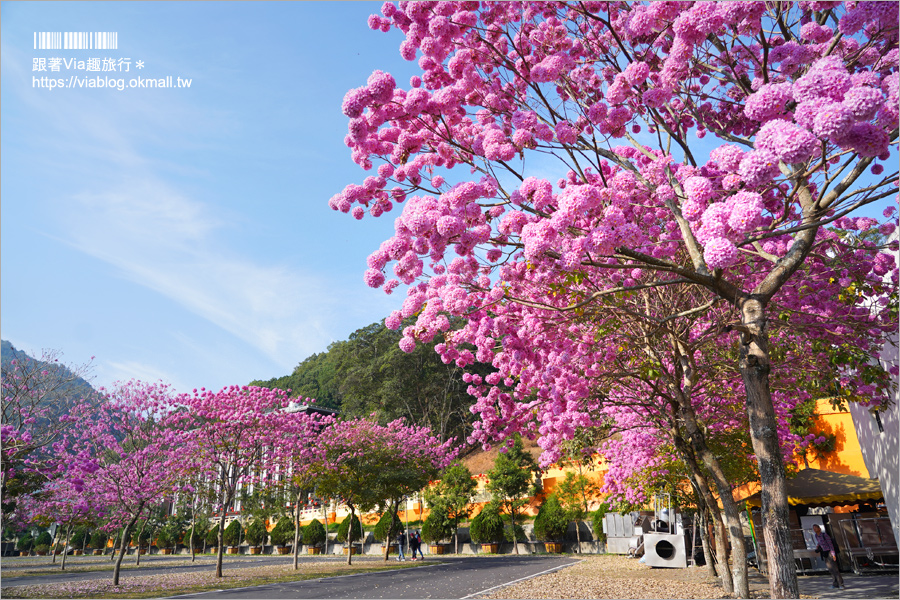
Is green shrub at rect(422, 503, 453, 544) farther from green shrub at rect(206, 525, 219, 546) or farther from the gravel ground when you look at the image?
green shrub at rect(206, 525, 219, 546)

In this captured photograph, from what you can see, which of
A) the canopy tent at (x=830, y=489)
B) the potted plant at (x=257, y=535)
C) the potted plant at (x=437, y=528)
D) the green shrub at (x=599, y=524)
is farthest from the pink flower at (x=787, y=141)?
→ the potted plant at (x=257, y=535)

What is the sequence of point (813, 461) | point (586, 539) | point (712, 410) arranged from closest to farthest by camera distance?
point (712, 410) → point (813, 461) → point (586, 539)

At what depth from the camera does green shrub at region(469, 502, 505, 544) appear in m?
27.1

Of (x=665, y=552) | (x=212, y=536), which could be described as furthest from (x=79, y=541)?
(x=665, y=552)

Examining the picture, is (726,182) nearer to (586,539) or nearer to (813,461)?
(813,461)

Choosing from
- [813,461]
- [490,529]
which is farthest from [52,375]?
[813,461]

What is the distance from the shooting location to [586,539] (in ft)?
83.0

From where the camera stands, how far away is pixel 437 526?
92.9 ft

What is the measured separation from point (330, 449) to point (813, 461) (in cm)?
1872

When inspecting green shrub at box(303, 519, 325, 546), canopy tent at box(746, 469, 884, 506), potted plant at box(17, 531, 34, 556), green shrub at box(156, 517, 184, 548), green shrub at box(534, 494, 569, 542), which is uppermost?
canopy tent at box(746, 469, 884, 506)

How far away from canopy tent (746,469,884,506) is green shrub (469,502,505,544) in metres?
15.4

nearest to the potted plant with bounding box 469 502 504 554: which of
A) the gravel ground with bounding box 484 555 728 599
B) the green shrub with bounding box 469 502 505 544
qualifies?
the green shrub with bounding box 469 502 505 544

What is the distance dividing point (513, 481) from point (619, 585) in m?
15.6

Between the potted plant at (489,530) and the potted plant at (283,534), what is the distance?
48.6ft
